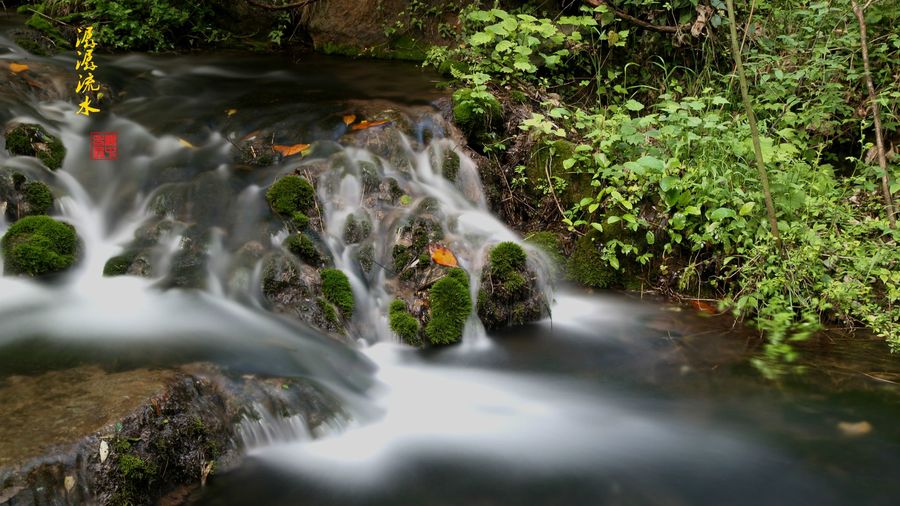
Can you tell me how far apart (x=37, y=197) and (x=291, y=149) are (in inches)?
78.4

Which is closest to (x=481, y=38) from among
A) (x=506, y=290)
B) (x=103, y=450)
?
(x=506, y=290)

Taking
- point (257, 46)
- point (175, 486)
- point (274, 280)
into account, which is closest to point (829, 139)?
point (274, 280)

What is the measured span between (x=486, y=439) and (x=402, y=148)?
306 cm

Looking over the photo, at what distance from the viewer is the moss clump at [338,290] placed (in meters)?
4.70

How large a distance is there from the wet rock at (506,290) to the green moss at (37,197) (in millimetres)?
3389

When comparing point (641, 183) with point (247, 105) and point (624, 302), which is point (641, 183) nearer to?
point (624, 302)

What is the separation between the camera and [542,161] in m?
6.03

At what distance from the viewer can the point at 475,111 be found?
611cm

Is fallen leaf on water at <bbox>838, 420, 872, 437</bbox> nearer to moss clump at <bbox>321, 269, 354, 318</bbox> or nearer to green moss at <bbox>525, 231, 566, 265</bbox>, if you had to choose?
green moss at <bbox>525, 231, 566, 265</bbox>

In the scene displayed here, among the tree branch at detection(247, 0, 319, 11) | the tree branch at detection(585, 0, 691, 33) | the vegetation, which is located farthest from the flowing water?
the tree branch at detection(247, 0, 319, 11)

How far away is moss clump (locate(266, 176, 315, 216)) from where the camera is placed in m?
5.20

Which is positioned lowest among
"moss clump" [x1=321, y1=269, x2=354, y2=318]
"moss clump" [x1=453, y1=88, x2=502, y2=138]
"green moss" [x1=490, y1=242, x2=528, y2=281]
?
"moss clump" [x1=321, y1=269, x2=354, y2=318]

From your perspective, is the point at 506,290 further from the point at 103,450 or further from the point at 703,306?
the point at 103,450

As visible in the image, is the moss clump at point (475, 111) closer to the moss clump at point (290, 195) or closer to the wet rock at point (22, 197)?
the moss clump at point (290, 195)
